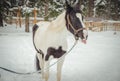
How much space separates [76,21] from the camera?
1.45 meters

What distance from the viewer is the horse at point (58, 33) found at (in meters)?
1.44

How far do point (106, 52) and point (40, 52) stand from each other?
47cm

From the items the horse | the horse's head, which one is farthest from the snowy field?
the horse's head

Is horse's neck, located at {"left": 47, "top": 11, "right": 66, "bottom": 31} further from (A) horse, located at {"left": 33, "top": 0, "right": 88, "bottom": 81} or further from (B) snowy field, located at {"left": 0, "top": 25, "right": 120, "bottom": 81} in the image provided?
(B) snowy field, located at {"left": 0, "top": 25, "right": 120, "bottom": 81}

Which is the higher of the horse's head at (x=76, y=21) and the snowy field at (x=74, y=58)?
the horse's head at (x=76, y=21)

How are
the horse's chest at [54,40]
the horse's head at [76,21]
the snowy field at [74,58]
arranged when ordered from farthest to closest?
the snowy field at [74,58]
the horse's chest at [54,40]
the horse's head at [76,21]

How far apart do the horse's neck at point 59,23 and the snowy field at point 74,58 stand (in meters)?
0.15

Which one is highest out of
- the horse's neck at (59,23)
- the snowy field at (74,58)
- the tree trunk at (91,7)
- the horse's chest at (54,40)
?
the tree trunk at (91,7)

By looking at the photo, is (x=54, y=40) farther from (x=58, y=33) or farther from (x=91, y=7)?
(x=91, y=7)

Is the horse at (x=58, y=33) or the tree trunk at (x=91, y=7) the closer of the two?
the horse at (x=58, y=33)

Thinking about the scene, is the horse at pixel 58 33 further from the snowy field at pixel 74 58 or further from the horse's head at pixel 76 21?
the snowy field at pixel 74 58

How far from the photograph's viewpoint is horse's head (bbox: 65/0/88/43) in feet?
4.68

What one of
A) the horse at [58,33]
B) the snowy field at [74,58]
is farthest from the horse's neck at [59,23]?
the snowy field at [74,58]

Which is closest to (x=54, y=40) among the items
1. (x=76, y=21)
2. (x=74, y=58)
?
(x=76, y=21)
